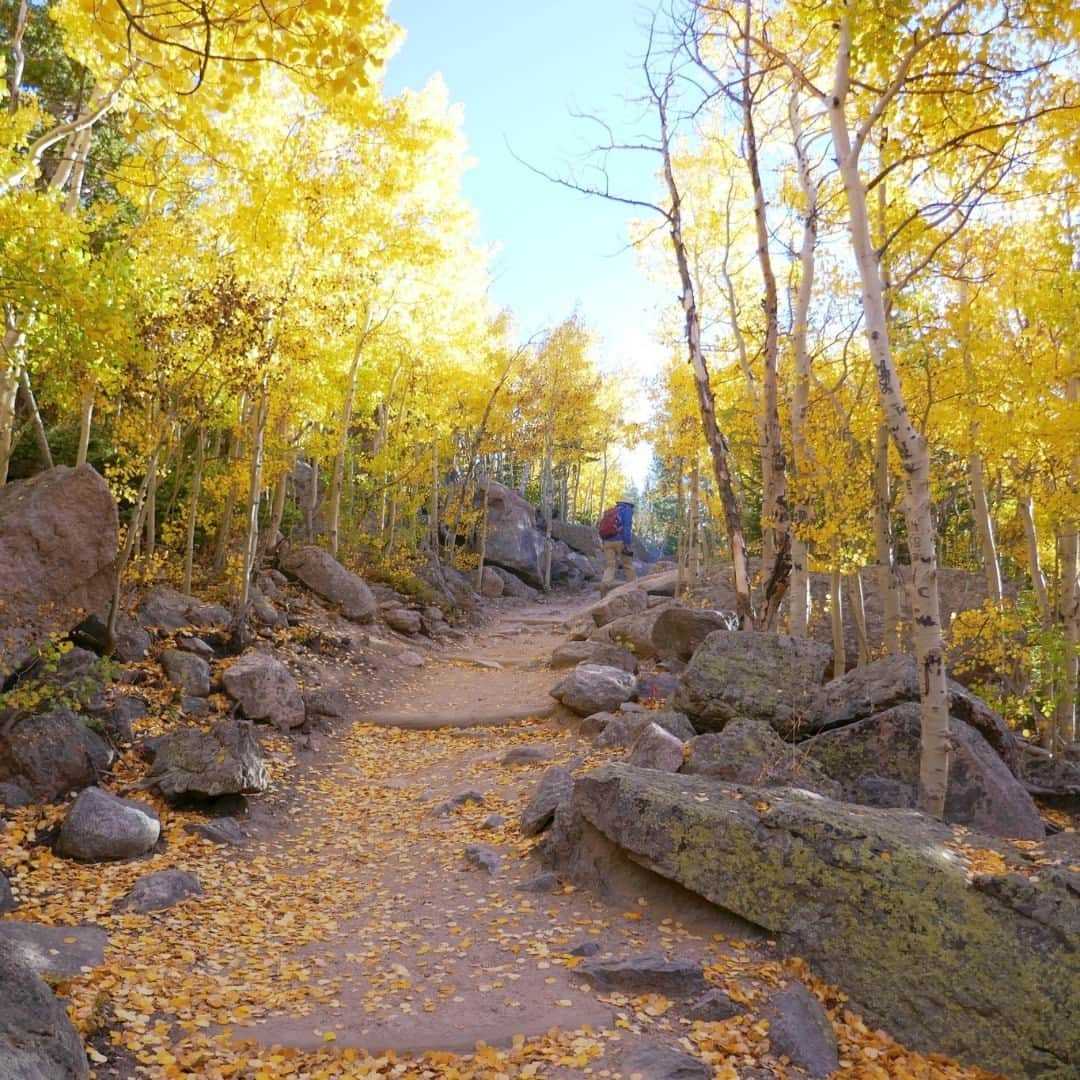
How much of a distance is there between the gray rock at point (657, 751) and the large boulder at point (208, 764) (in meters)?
3.52

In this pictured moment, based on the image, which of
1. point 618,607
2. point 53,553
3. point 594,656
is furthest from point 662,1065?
point 618,607

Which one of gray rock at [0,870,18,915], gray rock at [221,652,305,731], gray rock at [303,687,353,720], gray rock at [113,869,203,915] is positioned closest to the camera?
gray rock at [0,870,18,915]

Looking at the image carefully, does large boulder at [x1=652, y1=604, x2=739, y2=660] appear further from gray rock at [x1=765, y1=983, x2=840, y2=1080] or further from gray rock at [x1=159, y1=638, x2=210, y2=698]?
gray rock at [x1=765, y1=983, x2=840, y2=1080]

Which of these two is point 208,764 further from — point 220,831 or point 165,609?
point 165,609

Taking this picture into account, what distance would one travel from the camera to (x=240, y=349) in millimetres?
9352

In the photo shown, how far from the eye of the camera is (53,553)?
7758 millimetres

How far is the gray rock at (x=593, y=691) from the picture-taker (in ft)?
33.0

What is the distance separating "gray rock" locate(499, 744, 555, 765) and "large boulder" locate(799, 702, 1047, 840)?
2742mm

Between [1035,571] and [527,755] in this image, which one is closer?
[527,755]

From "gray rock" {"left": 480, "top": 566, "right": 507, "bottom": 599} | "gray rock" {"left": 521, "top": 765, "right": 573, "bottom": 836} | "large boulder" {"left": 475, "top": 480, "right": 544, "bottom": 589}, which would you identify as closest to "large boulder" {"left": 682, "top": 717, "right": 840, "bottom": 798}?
"gray rock" {"left": 521, "top": 765, "right": 573, "bottom": 836}

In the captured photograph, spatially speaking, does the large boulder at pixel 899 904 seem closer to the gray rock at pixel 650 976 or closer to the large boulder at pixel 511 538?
the gray rock at pixel 650 976

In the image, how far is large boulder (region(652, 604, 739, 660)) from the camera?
41.5 feet

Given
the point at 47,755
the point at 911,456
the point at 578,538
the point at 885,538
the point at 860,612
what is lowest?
the point at 47,755

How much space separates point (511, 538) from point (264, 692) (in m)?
19.1
